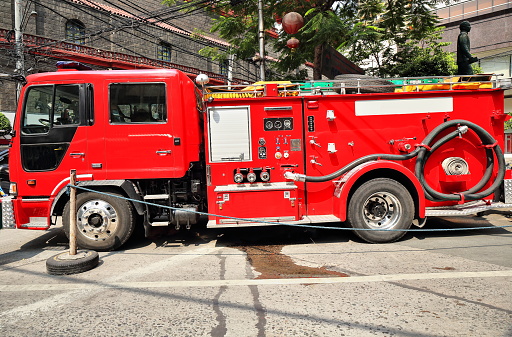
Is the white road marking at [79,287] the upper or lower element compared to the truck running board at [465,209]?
lower

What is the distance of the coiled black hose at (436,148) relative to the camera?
17.3 ft

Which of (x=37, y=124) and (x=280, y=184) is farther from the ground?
(x=37, y=124)

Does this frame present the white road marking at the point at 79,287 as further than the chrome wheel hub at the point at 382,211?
No

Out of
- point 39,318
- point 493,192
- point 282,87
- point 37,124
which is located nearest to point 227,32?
point 282,87

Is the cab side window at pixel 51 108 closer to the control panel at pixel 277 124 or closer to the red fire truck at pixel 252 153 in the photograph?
the red fire truck at pixel 252 153

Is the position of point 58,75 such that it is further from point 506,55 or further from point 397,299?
point 506,55

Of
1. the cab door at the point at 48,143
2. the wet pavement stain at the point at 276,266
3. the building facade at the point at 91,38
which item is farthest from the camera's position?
the building facade at the point at 91,38

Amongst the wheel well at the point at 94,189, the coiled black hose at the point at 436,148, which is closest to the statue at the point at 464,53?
the coiled black hose at the point at 436,148

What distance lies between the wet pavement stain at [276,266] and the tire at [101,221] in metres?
1.86

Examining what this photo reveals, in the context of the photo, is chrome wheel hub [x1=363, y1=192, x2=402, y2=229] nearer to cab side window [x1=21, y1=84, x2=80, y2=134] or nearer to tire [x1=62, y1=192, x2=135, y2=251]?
tire [x1=62, y1=192, x2=135, y2=251]

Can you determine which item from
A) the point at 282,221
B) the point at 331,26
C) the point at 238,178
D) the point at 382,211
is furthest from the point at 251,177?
the point at 331,26

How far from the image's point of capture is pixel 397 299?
329cm

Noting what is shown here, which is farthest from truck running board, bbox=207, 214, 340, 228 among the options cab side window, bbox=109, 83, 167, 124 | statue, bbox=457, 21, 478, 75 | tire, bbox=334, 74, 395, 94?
statue, bbox=457, 21, 478, 75

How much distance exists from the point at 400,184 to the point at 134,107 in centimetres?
436
